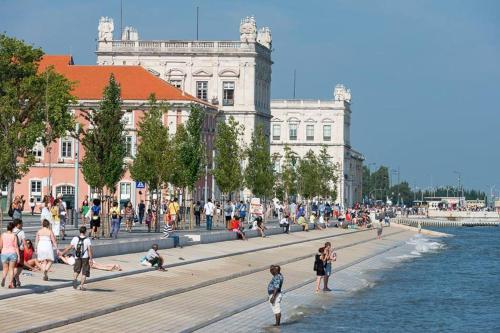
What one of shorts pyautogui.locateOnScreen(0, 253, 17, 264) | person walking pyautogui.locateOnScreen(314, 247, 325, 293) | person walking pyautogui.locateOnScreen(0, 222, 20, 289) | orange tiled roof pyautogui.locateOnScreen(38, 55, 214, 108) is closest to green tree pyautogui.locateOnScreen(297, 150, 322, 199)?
orange tiled roof pyautogui.locateOnScreen(38, 55, 214, 108)

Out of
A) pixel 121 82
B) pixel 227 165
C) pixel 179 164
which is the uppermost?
pixel 121 82

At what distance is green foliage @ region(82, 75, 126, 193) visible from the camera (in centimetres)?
6356

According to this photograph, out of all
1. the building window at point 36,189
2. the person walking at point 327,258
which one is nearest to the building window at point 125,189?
the building window at point 36,189

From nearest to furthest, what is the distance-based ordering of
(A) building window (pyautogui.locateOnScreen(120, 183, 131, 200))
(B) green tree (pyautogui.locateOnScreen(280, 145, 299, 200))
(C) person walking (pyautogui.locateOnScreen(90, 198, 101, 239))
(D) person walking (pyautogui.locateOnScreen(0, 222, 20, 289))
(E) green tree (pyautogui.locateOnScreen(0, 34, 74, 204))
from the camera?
(D) person walking (pyautogui.locateOnScreen(0, 222, 20, 289)), (C) person walking (pyautogui.locateOnScreen(90, 198, 101, 239)), (E) green tree (pyautogui.locateOnScreen(0, 34, 74, 204)), (A) building window (pyautogui.locateOnScreen(120, 183, 131, 200)), (B) green tree (pyautogui.locateOnScreen(280, 145, 299, 200))

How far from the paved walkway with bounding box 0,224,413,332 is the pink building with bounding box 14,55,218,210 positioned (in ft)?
174

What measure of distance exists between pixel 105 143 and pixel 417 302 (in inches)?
738

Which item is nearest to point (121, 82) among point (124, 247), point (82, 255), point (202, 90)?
point (202, 90)

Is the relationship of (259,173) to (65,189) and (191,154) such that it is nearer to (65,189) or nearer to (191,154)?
(191,154)

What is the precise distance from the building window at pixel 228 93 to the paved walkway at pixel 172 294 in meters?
79.5

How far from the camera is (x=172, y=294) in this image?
4312 centimetres

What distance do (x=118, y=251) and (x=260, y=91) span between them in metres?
105

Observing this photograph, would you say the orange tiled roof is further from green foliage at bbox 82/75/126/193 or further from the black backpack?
the black backpack

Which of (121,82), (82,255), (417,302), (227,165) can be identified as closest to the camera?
(82,255)

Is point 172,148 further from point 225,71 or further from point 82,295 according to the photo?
point 225,71
